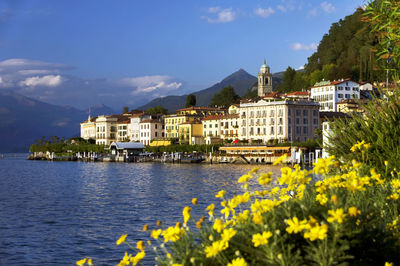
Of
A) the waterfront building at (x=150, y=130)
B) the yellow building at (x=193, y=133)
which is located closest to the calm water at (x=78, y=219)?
the yellow building at (x=193, y=133)

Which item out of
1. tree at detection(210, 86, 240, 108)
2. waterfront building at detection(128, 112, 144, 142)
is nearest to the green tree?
tree at detection(210, 86, 240, 108)

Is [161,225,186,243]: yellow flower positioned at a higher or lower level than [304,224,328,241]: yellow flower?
lower

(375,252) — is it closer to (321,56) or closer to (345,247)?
(345,247)

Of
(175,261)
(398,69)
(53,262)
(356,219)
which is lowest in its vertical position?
(53,262)

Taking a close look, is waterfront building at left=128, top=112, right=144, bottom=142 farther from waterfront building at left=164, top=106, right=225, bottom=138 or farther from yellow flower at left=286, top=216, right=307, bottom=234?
yellow flower at left=286, top=216, right=307, bottom=234

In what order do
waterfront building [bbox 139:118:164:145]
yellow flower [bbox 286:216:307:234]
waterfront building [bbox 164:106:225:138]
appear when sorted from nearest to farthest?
yellow flower [bbox 286:216:307:234]
waterfront building [bbox 164:106:225:138]
waterfront building [bbox 139:118:164:145]

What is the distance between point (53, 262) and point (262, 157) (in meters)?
85.1

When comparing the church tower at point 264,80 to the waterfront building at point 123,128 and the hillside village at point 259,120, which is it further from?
the waterfront building at point 123,128

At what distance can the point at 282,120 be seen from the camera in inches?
4363

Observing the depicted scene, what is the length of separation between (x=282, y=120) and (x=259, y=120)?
7.60 metres

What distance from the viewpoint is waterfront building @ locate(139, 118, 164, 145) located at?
511 feet

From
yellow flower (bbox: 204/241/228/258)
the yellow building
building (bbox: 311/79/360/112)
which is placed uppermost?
building (bbox: 311/79/360/112)

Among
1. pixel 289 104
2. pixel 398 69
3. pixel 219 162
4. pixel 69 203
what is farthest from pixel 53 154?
pixel 398 69

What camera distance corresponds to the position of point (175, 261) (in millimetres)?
6180
